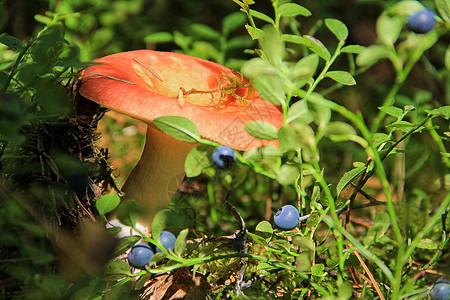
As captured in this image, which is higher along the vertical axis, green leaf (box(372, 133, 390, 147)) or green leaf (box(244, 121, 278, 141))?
green leaf (box(244, 121, 278, 141))

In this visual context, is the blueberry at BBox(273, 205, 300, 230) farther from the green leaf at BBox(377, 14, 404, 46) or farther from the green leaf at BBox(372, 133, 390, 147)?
the green leaf at BBox(377, 14, 404, 46)

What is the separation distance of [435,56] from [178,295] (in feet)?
4.95

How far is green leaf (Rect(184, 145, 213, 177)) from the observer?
2.15 feet

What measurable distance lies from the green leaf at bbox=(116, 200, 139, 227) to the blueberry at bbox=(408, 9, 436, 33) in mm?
374

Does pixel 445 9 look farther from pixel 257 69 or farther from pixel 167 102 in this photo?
pixel 167 102

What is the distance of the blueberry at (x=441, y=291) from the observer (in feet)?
2.02

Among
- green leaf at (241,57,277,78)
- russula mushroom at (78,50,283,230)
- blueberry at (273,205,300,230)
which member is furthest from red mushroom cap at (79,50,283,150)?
green leaf at (241,57,277,78)

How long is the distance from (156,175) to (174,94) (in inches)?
6.1

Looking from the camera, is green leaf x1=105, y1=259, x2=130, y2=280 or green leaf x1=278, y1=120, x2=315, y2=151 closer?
green leaf x1=278, y1=120, x2=315, y2=151

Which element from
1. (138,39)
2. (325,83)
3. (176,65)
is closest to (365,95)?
(325,83)

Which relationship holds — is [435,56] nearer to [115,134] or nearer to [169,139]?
[115,134]

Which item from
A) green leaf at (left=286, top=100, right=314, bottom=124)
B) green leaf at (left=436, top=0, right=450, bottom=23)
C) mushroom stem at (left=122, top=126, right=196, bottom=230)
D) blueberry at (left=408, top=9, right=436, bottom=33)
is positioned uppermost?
green leaf at (left=436, top=0, right=450, bottom=23)

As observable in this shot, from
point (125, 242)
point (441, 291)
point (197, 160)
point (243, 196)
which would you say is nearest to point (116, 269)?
point (125, 242)

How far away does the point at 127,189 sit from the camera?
1.00 metres
